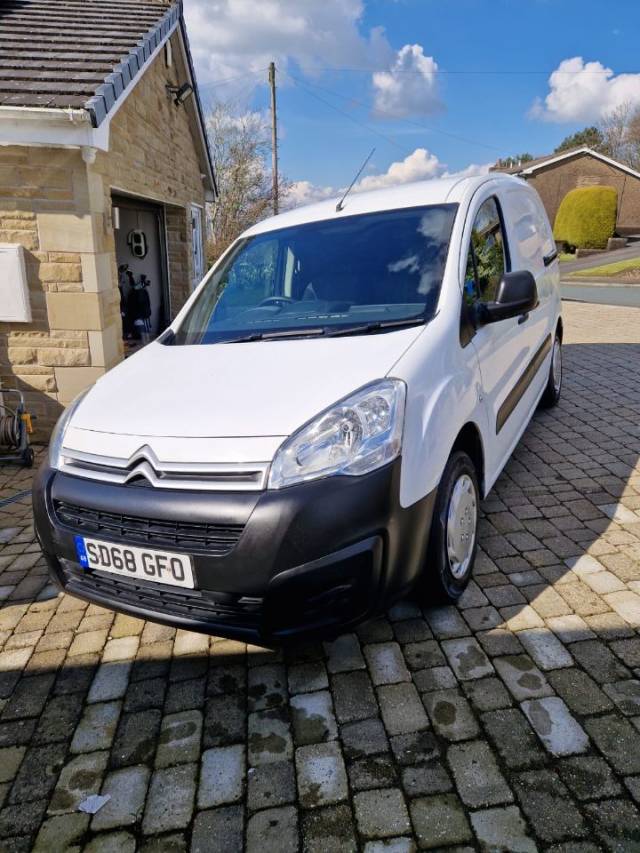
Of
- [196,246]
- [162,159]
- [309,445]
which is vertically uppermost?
[162,159]

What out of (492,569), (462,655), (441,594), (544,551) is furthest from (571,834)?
(544,551)

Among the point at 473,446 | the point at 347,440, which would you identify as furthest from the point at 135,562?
the point at 473,446

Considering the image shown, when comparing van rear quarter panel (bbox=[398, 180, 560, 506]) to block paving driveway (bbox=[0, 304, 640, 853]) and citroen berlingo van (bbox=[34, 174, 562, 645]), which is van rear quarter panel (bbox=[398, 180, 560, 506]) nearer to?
citroen berlingo van (bbox=[34, 174, 562, 645])

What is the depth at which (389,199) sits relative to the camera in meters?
3.56

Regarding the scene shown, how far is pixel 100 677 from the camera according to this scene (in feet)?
8.73

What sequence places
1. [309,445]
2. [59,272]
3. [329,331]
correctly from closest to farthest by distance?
[309,445], [329,331], [59,272]

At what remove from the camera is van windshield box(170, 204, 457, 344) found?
2969 millimetres

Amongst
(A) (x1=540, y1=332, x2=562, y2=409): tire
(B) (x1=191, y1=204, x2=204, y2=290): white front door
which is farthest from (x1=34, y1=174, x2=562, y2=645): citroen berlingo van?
(B) (x1=191, y1=204, x2=204, y2=290): white front door

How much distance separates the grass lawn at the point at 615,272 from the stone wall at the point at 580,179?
19.3 m

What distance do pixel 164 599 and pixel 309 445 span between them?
2.78 feet

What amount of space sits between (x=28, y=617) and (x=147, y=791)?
4.76 feet

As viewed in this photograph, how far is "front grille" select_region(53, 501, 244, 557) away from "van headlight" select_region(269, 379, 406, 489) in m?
0.26

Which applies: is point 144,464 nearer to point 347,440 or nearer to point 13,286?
point 347,440

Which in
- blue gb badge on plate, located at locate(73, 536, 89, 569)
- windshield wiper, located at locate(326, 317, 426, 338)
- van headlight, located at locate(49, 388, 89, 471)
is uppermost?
windshield wiper, located at locate(326, 317, 426, 338)
